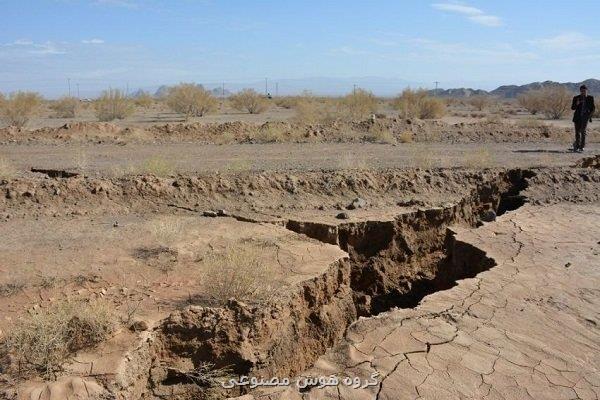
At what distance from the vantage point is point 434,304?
Result: 5.73m

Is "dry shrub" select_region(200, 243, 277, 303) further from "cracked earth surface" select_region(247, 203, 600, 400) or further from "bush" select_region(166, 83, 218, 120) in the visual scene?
"bush" select_region(166, 83, 218, 120)

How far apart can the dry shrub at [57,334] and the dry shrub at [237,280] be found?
102 centimetres

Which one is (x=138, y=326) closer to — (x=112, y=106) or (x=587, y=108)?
(x=587, y=108)

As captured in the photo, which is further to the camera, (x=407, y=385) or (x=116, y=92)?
(x=116, y=92)

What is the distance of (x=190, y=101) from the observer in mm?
28391

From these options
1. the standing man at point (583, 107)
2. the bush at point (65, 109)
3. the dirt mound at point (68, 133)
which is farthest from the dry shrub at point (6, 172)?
the bush at point (65, 109)

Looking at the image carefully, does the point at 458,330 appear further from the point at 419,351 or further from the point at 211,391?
the point at 211,391

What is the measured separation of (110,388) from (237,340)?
4.01ft

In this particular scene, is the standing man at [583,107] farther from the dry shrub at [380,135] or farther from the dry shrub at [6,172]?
the dry shrub at [6,172]

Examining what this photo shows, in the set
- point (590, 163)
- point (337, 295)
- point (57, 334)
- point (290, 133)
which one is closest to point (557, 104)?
point (290, 133)

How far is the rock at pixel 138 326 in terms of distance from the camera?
4898 millimetres

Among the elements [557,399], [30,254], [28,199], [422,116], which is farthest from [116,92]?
[557,399]

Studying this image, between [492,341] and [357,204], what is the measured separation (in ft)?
15.4

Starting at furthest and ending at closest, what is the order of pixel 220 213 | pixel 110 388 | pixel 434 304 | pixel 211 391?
pixel 220 213 → pixel 434 304 → pixel 211 391 → pixel 110 388
